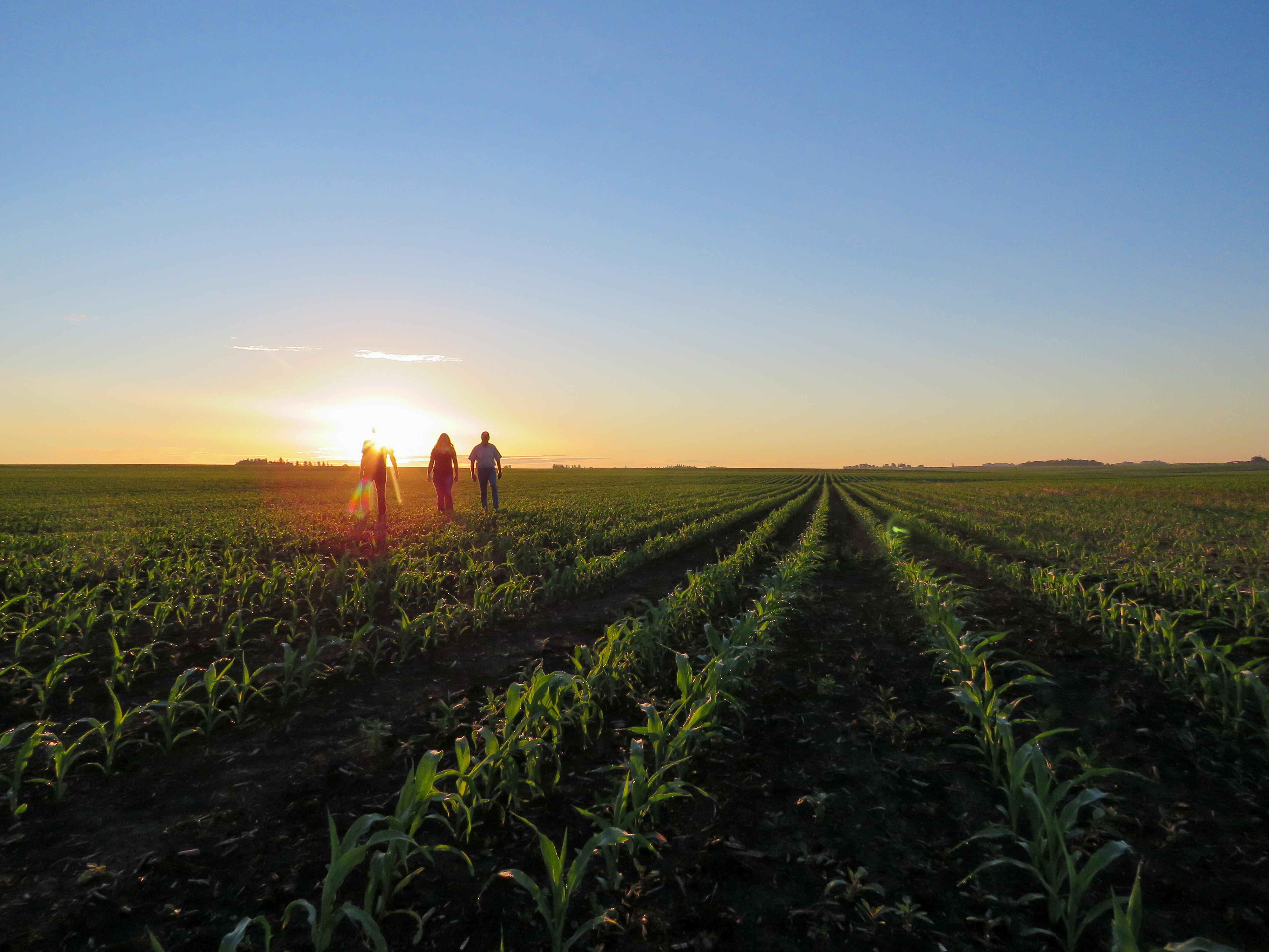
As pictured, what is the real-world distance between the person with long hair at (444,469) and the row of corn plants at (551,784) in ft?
42.1

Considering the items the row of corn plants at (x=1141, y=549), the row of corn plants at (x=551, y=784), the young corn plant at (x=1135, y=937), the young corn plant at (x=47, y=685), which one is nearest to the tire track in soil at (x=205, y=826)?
the row of corn plants at (x=551, y=784)

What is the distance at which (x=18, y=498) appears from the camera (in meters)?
26.0

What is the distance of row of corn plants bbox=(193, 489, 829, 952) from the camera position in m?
2.46

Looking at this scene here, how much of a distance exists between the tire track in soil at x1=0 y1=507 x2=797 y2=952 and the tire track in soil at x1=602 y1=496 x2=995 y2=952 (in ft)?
5.78

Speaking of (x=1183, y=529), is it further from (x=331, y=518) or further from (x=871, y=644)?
(x=331, y=518)

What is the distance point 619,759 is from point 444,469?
1529 centimetres

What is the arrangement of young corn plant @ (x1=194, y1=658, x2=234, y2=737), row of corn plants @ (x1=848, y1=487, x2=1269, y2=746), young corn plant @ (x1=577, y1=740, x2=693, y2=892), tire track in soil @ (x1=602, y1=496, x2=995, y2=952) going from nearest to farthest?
tire track in soil @ (x1=602, y1=496, x2=995, y2=952) → young corn plant @ (x1=577, y1=740, x2=693, y2=892) → young corn plant @ (x1=194, y1=658, x2=234, y2=737) → row of corn plants @ (x1=848, y1=487, x2=1269, y2=746)

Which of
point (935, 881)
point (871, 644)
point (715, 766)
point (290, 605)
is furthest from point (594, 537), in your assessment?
point (935, 881)

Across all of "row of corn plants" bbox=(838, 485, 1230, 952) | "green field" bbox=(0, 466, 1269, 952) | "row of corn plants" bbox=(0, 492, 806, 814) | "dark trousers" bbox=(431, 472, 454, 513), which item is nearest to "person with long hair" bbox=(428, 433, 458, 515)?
"dark trousers" bbox=(431, 472, 454, 513)

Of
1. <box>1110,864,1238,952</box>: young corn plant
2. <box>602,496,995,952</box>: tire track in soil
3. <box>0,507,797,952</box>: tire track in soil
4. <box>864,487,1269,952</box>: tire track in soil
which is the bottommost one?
<box>602,496,995,952</box>: tire track in soil

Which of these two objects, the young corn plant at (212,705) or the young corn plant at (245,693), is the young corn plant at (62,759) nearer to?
the young corn plant at (212,705)

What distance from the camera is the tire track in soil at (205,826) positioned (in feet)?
8.54

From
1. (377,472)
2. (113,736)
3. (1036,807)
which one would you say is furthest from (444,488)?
(1036,807)

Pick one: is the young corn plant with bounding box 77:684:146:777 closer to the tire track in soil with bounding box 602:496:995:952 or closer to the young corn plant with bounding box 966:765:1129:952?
the tire track in soil with bounding box 602:496:995:952
